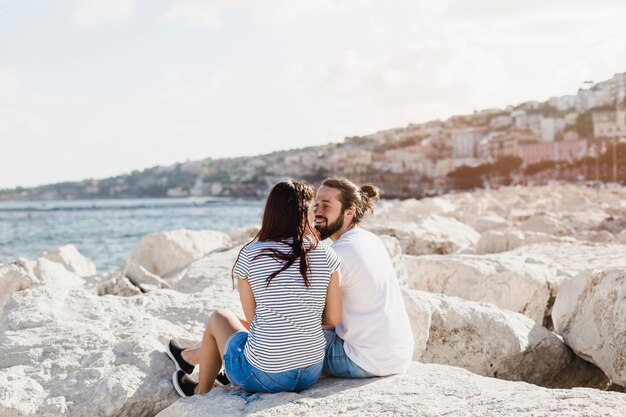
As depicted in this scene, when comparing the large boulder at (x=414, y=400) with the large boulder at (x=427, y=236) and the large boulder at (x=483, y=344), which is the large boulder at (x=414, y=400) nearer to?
the large boulder at (x=483, y=344)

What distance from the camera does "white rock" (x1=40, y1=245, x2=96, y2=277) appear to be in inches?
393

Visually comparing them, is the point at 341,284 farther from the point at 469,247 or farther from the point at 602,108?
the point at 602,108

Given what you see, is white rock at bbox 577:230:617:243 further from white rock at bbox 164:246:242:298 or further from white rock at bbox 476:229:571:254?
white rock at bbox 164:246:242:298

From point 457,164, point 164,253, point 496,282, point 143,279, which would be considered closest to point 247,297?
point 496,282

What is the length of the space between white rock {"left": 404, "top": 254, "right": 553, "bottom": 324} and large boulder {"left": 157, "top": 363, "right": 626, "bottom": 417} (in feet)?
7.66

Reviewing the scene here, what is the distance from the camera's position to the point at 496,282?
5797 mm

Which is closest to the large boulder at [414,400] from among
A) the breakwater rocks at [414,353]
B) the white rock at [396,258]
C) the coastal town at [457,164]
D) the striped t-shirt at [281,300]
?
the breakwater rocks at [414,353]

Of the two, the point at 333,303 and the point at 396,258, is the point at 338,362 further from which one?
the point at 396,258

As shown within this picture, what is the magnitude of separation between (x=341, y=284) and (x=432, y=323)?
52.4 inches

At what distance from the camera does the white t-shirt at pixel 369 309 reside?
3.38m

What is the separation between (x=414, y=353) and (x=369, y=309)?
100 centimetres

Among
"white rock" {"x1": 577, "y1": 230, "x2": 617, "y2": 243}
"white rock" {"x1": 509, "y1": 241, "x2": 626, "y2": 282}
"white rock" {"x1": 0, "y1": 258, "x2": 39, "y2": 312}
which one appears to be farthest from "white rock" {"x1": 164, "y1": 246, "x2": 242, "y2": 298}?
"white rock" {"x1": 577, "y1": 230, "x2": 617, "y2": 243}

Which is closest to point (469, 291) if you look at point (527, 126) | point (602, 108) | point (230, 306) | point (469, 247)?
point (230, 306)

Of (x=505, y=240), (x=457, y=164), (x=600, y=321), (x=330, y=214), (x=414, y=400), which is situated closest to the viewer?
(x=414, y=400)
